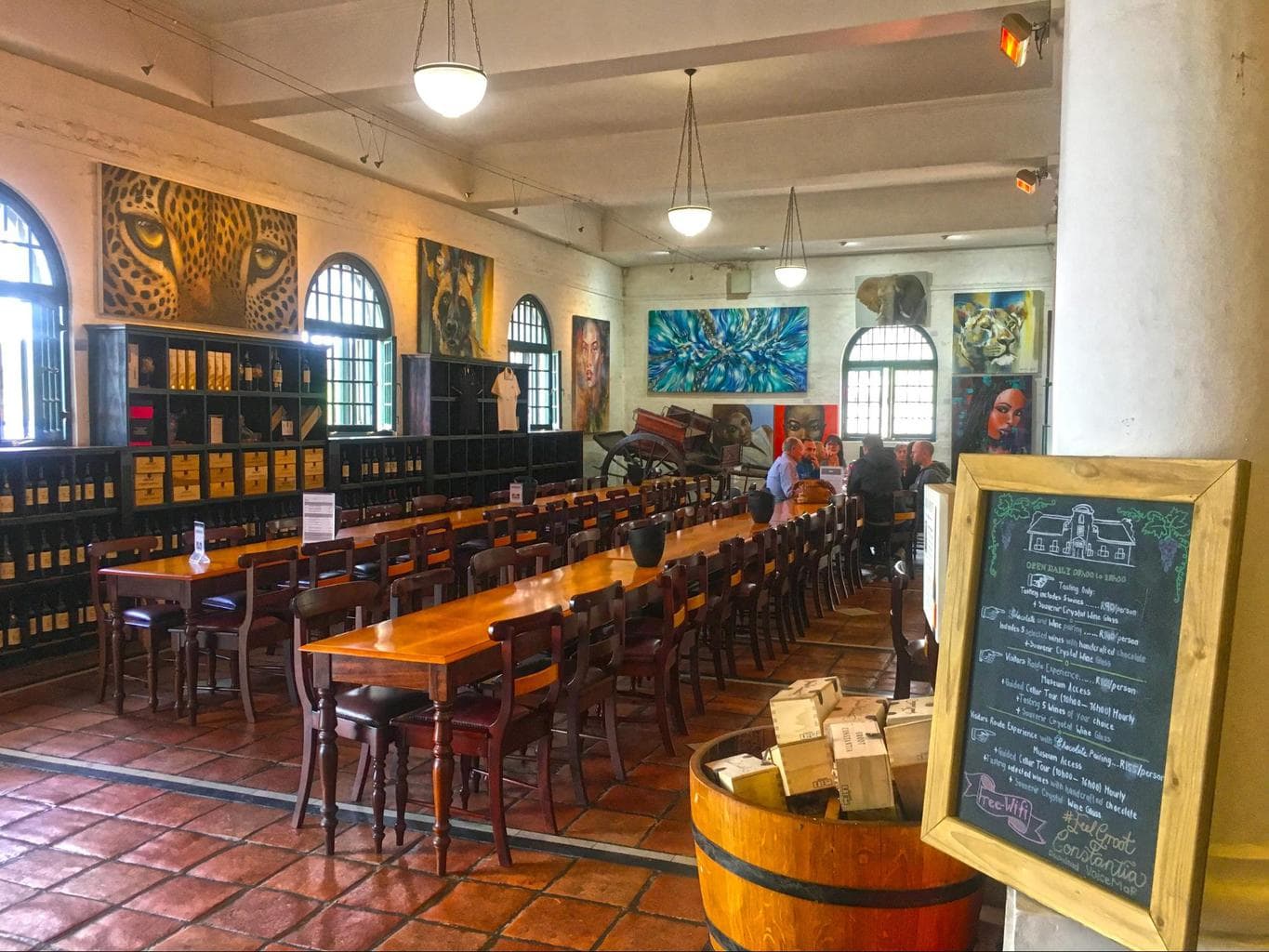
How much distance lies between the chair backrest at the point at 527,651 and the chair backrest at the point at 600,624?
0.15 metres

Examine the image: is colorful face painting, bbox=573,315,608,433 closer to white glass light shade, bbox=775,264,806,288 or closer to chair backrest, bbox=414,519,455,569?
white glass light shade, bbox=775,264,806,288

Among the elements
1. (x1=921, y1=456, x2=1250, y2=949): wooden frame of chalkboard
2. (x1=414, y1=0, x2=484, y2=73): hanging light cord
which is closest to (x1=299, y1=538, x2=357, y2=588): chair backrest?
(x1=414, y1=0, x2=484, y2=73): hanging light cord

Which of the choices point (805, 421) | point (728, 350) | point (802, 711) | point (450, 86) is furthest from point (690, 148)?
point (802, 711)

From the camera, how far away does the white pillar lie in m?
2.04

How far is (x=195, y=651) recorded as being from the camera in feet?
17.4

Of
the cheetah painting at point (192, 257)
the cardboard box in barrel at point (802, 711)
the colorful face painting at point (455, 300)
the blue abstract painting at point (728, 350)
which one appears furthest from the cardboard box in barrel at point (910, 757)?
the blue abstract painting at point (728, 350)

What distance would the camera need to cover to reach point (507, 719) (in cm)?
368

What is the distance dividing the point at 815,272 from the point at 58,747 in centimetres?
1453

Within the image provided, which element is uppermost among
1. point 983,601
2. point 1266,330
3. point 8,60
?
point 8,60

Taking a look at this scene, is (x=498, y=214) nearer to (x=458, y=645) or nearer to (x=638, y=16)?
(x=638, y=16)

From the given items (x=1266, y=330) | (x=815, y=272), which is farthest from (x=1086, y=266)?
(x=815, y=272)

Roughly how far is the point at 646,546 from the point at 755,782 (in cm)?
316

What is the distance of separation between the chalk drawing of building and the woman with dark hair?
14.7 metres

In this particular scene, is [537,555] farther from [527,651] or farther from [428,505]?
[428,505]
